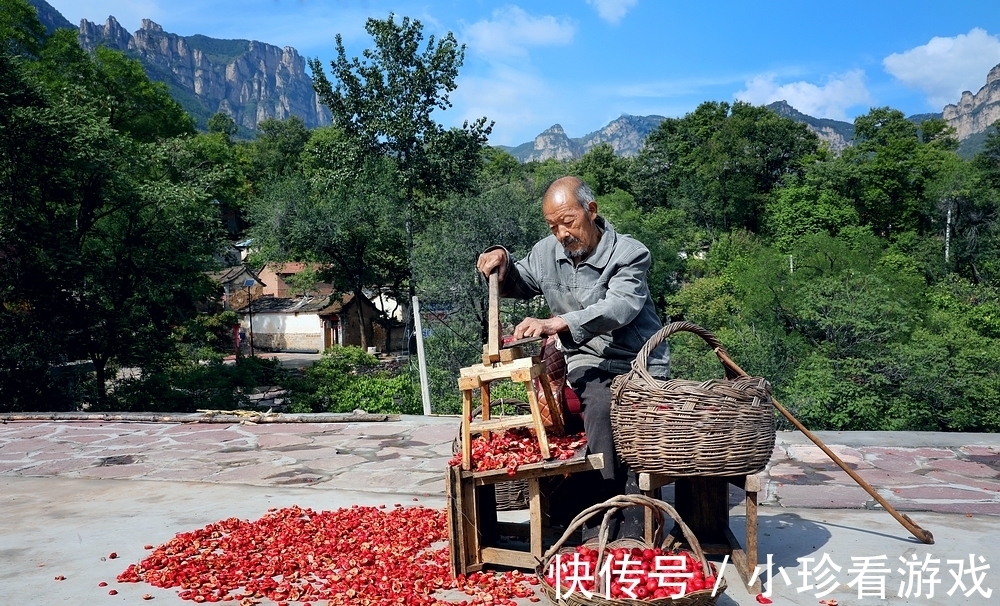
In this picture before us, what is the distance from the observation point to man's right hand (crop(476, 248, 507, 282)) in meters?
4.00

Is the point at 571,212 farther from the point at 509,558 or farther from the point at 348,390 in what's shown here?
the point at 348,390

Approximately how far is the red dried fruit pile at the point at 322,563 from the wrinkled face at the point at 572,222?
1680 millimetres

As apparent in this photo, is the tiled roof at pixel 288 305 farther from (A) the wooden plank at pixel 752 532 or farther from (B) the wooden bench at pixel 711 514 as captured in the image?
(A) the wooden plank at pixel 752 532

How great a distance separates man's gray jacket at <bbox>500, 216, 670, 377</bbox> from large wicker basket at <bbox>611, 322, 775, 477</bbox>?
15.3 inches

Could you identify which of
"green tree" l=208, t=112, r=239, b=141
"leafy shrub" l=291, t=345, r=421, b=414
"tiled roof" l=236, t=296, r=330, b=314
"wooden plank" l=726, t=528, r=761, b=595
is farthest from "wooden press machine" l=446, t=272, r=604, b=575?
"green tree" l=208, t=112, r=239, b=141

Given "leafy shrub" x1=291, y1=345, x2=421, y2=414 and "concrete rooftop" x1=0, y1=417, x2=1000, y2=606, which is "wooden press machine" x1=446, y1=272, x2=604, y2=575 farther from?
"leafy shrub" x1=291, y1=345, x2=421, y2=414

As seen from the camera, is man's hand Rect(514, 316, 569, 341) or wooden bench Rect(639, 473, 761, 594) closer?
man's hand Rect(514, 316, 569, 341)

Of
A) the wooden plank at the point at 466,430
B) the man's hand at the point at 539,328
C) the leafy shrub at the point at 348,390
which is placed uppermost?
the man's hand at the point at 539,328

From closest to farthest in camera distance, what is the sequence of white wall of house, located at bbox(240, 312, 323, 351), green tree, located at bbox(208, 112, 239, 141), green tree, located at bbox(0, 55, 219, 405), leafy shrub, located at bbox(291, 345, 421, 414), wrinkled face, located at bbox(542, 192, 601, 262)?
wrinkled face, located at bbox(542, 192, 601, 262) < green tree, located at bbox(0, 55, 219, 405) < leafy shrub, located at bbox(291, 345, 421, 414) < white wall of house, located at bbox(240, 312, 323, 351) < green tree, located at bbox(208, 112, 239, 141)

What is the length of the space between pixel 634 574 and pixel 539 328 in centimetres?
120

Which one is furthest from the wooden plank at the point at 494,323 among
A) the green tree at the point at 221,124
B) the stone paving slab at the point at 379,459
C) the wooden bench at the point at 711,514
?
the green tree at the point at 221,124

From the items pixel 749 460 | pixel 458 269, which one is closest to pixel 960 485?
pixel 749 460

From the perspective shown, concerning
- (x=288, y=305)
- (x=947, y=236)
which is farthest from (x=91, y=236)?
(x=947, y=236)

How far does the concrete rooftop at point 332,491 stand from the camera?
393cm
